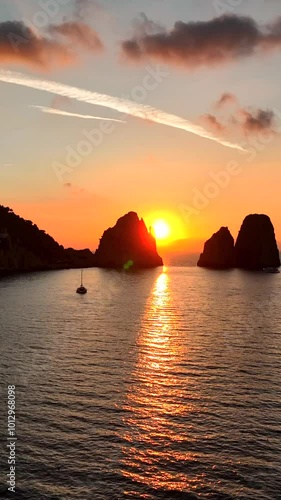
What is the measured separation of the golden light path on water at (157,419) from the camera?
30812 mm

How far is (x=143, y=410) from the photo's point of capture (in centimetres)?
4203

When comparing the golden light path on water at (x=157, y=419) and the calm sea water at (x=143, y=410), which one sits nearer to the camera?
the calm sea water at (x=143, y=410)

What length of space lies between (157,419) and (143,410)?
2374 millimetres

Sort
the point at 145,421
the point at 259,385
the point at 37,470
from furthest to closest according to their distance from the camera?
the point at 259,385
the point at 145,421
the point at 37,470

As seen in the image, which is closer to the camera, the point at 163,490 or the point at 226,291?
the point at 163,490

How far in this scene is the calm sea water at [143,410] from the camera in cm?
3005

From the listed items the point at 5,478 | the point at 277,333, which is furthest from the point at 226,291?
the point at 5,478

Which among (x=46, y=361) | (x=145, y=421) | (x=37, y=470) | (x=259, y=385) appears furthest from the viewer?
(x=46, y=361)

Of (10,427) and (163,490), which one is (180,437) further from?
(10,427)

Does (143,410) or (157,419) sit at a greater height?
(143,410)

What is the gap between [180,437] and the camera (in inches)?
1439

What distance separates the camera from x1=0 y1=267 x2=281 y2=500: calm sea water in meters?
30.0

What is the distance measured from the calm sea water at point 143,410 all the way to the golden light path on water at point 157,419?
11 centimetres

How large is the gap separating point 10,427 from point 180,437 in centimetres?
1458
